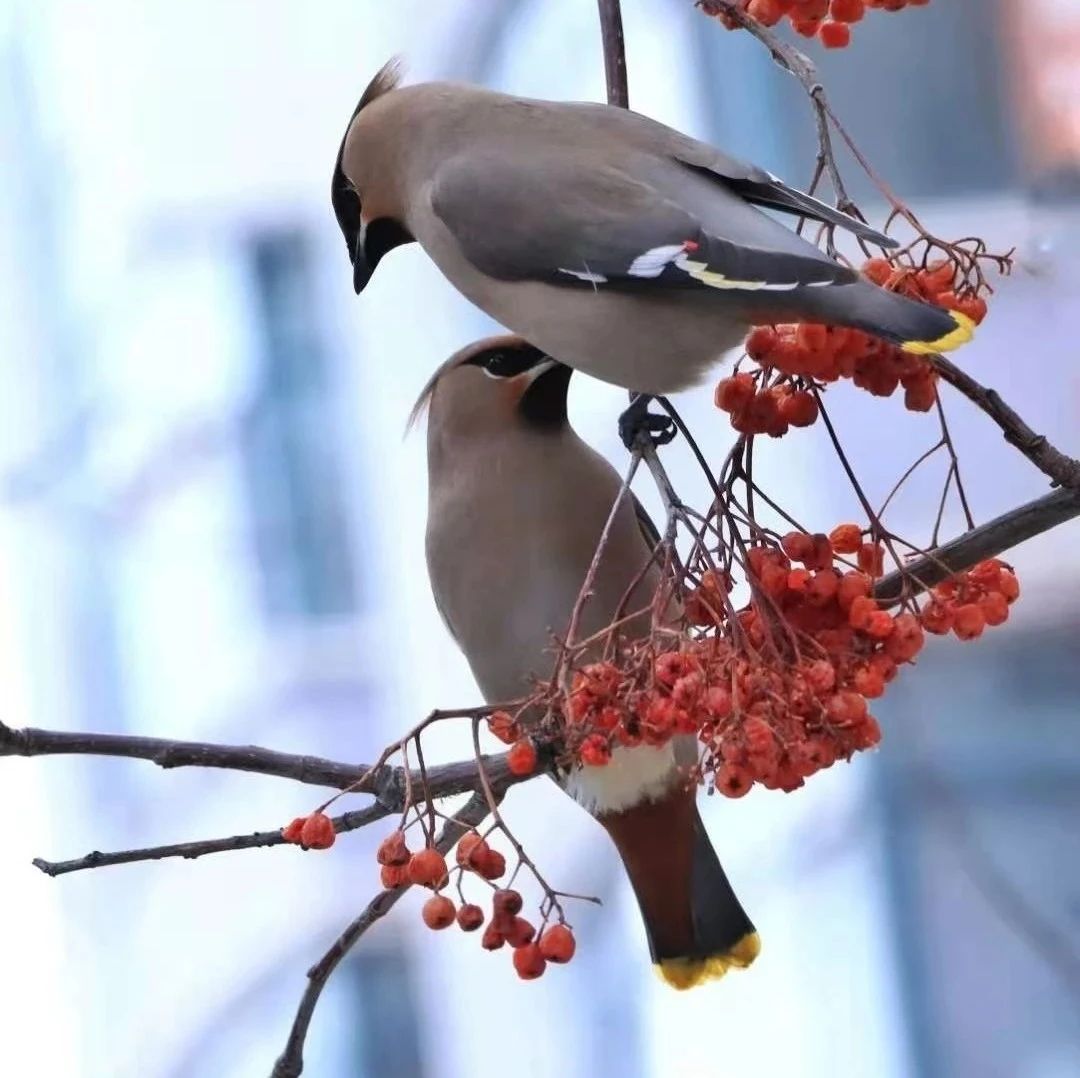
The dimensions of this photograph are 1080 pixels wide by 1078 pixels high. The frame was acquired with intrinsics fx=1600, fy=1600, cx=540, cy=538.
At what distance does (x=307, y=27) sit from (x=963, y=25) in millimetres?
665

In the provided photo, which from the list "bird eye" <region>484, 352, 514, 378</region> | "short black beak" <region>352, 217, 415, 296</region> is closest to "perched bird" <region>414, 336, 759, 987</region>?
"bird eye" <region>484, 352, 514, 378</region>

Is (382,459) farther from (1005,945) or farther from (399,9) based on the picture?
(1005,945)

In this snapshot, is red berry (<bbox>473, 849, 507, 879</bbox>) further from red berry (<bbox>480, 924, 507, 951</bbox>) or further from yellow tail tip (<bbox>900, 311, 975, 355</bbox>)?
yellow tail tip (<bbox>900, 311, 975, 355</bbox>)

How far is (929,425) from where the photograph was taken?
1.64 meters

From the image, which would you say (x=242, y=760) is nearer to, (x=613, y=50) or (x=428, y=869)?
(x=428, y=869)

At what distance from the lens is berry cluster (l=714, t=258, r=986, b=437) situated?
2.61ft

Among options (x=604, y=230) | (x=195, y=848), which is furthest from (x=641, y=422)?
(x=195, y=848)

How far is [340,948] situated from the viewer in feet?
3.21

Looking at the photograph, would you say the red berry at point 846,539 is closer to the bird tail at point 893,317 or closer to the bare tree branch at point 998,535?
the bare tree branch at point 998,535

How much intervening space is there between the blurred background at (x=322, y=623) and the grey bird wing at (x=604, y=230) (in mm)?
673

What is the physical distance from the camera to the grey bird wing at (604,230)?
0.83 meters

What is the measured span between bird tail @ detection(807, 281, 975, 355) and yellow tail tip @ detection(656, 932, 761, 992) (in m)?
0.56

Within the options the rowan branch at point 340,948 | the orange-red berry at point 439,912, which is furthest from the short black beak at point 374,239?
the orange-red berry at point 439,912

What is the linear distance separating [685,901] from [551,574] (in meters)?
0.25
